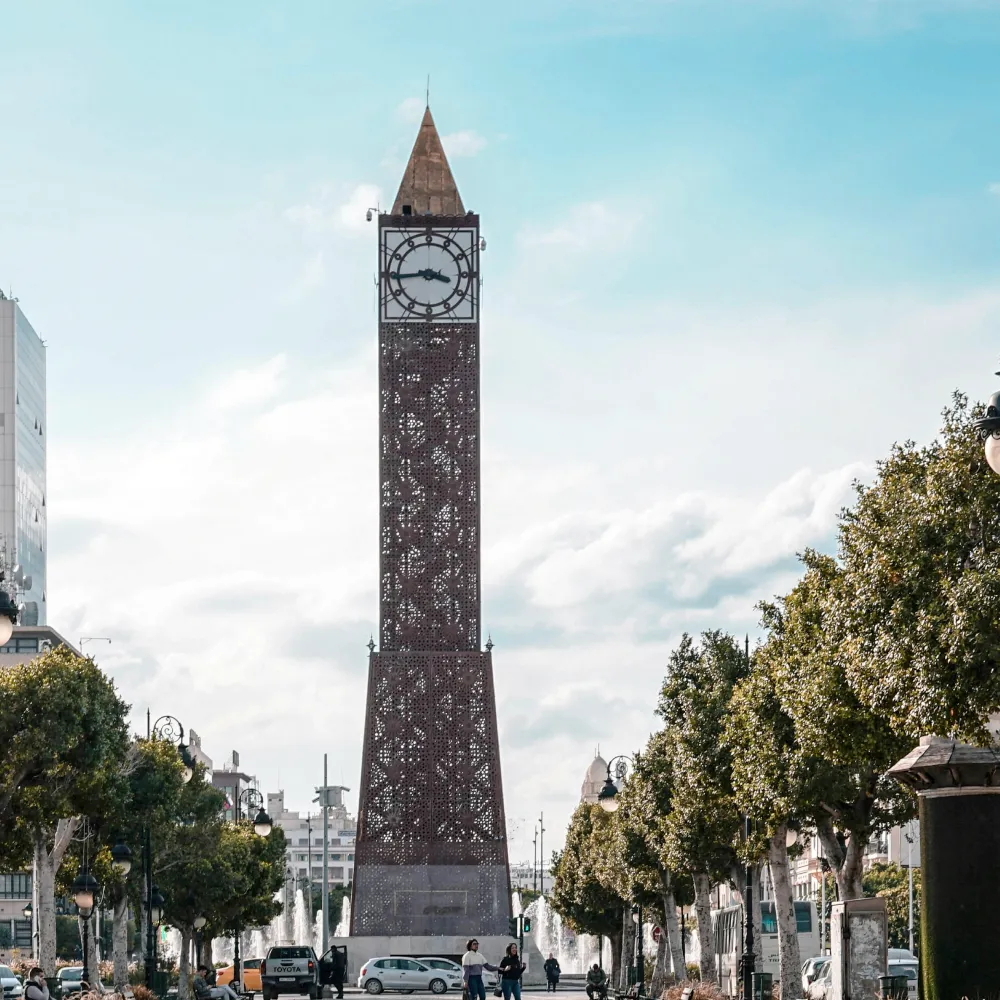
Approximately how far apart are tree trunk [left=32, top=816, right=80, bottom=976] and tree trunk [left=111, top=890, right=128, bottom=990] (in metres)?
5.48

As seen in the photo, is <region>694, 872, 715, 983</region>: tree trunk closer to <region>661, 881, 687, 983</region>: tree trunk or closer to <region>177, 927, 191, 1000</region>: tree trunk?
<region>661, 881, 687, 983</region>: tree trunk

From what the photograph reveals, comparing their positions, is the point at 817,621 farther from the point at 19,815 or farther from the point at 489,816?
the point at 489,816

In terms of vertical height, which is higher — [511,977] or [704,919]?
[704,919]

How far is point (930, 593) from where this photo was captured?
25.2m

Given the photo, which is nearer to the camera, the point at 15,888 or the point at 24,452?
the point at 15,888

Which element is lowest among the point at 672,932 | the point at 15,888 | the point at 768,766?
the point at 15,888

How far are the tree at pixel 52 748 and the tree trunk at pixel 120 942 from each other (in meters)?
9.33

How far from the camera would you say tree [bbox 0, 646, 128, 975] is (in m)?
38.9

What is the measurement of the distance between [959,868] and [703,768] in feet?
85.6

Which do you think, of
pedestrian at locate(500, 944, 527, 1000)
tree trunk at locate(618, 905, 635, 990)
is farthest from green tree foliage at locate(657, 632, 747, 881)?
tree trunk at locate(618, 905, 635, 990)

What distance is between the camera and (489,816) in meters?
65.3

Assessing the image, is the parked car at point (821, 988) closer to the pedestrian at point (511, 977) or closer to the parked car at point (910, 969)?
the parked car at point (910, 969)

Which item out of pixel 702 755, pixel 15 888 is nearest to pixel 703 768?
pixel 702 755

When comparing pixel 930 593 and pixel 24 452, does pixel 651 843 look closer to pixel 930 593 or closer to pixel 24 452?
pixel 930 593
